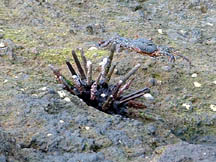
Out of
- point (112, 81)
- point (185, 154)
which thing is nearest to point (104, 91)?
point (112, 81)

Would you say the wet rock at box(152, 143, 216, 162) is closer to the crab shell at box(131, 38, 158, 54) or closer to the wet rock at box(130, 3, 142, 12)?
the crab shell at box(131, 38, 158, 54)

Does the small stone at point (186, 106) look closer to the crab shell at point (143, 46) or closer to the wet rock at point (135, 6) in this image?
the crab shell at point (143, 46)

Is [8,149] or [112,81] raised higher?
[8,149]

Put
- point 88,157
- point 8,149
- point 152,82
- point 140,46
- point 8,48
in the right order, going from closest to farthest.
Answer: point 8,149 → point 88,157 → point 152,82 → point 8,48 → point 140,46

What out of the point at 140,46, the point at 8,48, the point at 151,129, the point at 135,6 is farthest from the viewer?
the point at 135,6

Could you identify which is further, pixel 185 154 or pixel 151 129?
pixel 151 129

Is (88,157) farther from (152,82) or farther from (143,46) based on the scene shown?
(143,46)

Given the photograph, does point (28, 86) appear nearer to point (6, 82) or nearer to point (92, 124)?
point (6, 82)

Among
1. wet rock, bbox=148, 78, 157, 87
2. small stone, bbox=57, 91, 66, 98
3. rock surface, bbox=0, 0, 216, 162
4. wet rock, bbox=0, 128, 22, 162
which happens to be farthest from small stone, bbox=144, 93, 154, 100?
wet rock, bbox=0, 128, 22, 162

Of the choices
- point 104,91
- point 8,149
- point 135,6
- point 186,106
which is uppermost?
point 8,149

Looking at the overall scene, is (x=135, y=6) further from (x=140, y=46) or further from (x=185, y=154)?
(x=185, y=154)

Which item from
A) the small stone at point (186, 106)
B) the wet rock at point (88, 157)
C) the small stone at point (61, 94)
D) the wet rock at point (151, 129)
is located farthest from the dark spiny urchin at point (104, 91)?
the wet rock at point (88, 157)
